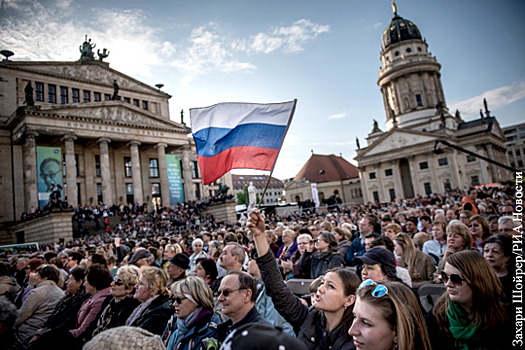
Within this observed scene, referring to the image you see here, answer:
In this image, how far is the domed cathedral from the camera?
5334 cm

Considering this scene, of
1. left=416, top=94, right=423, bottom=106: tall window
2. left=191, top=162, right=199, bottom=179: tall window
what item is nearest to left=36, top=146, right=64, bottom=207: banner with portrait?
left=191, top=162, right=199, bottom=179: tall window

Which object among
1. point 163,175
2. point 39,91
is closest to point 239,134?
point 163,175

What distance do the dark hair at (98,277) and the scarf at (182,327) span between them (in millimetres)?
1997

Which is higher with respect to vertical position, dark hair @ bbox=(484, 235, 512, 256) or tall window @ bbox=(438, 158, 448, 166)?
tall window @ bbox=(438, 158, 448, 166)

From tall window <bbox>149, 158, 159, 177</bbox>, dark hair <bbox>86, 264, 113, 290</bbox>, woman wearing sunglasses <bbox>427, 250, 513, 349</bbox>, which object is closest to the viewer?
woman wearing sunglasses <bbox>427, 250, 513, 349</bbox>

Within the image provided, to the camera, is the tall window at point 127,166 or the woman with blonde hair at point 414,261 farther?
the tall window at point 127,166

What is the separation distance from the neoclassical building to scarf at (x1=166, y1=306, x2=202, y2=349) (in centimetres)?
2727

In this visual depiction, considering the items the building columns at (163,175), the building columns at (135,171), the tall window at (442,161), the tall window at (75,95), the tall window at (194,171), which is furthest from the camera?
the tall window at (442,161)

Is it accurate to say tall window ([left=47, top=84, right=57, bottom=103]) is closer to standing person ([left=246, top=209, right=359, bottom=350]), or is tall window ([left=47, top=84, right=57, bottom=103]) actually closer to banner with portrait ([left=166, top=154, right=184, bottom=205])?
banner with portrait ([left=166, top=154, right=184, bottom=205])

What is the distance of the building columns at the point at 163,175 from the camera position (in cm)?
3800

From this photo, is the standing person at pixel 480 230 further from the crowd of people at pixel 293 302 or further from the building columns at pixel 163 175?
the building columns at pixel 163 175

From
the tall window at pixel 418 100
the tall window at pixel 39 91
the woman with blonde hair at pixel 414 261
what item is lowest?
the woman with blonde hair at pixel 414 261

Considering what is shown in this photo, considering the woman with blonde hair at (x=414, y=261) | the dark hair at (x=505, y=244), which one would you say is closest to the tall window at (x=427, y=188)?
the woman with blonde hair at (x=414, y=261)

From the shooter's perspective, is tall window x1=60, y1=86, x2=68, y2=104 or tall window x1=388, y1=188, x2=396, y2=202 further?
tall window x1=388, y1=188, x2=396, y2=202
